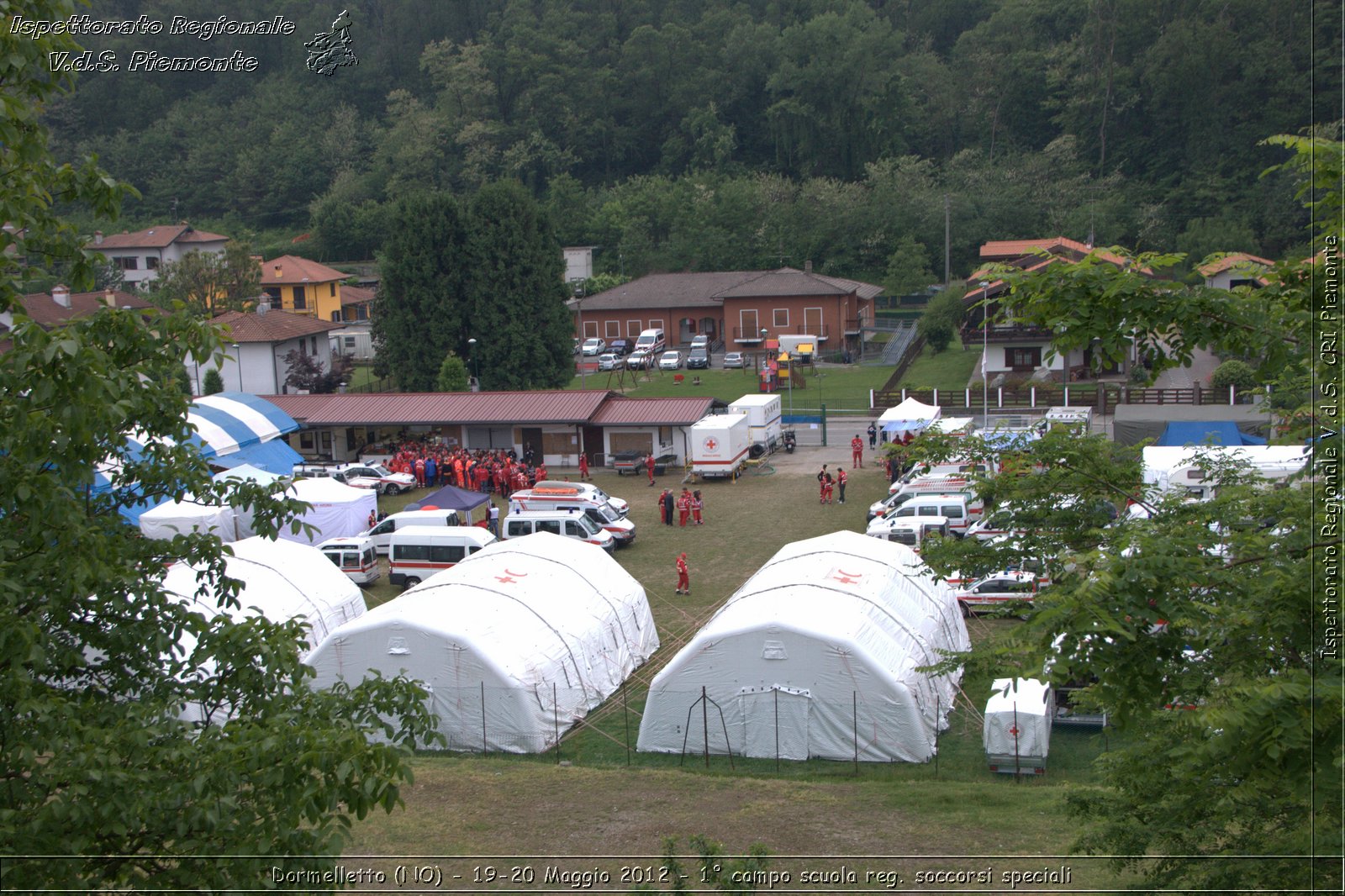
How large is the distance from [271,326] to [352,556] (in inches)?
994

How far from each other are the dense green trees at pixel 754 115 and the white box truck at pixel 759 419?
116ft

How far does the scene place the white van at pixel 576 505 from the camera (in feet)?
90.8

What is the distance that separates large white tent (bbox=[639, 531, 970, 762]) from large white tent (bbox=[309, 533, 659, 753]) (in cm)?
172

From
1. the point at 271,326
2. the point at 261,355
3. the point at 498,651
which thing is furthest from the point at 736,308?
the point at 498,651

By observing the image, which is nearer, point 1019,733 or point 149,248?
point 1019,733

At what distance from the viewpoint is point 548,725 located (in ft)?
57.1

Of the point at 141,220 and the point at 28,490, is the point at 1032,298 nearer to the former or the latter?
the point at 28,490

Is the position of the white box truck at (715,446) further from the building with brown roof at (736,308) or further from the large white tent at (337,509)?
the building with brown roof at (736,308)

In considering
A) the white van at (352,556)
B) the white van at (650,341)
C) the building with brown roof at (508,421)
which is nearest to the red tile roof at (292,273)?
the white van at (650,341)

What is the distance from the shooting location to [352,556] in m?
25.6

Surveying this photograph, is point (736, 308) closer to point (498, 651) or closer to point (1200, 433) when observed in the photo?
point (1200, 433)

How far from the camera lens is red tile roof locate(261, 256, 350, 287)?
65.9 m

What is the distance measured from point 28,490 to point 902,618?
14.2 meters

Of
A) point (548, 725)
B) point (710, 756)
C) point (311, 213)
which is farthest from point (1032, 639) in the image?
point (311, 213)
